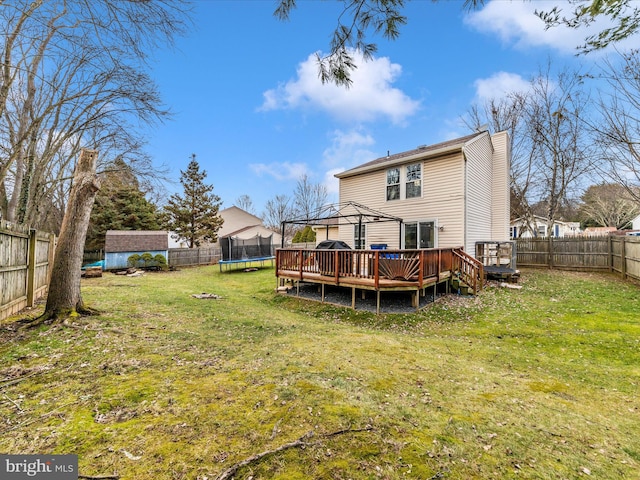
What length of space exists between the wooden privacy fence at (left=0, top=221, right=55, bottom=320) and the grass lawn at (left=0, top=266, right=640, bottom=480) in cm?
125

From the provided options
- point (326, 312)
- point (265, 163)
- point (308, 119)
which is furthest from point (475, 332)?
point (265, 163)

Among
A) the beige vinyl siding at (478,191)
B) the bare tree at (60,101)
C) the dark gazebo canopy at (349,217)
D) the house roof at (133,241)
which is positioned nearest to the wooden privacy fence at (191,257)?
the house roof at (133,241)

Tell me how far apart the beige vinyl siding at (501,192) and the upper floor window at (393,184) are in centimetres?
483

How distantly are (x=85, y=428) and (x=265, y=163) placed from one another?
3223 centimetres

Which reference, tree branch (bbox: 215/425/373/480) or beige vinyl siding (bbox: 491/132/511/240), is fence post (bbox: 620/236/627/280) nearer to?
beige vinyl siding (bbox: 491/132/511/240)

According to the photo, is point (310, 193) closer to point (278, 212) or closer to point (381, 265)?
point (278, 212)

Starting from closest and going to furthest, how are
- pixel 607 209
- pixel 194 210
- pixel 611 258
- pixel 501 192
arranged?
pixel 611 258, pixel 501 192, pixel 194 210, pixel 607 209

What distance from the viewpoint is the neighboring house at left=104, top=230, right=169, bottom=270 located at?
1633 centimetres

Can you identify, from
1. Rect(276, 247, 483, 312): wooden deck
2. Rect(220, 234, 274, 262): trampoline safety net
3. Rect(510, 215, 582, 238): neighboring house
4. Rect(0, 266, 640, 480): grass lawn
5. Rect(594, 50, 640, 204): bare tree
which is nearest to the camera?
Rect(0, 266, 640, 480): grass lawn

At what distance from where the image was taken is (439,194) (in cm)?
1080

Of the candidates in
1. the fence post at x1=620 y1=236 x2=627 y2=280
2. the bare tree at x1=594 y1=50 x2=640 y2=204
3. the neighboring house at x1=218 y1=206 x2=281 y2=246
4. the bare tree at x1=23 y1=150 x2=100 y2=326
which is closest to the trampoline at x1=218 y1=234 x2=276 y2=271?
the bare tree at x1=23 y1=150 x2=100 y2=326

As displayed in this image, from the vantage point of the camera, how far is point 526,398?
3.06 meters

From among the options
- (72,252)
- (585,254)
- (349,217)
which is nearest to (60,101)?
(72,252)

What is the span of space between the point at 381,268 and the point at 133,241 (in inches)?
647
